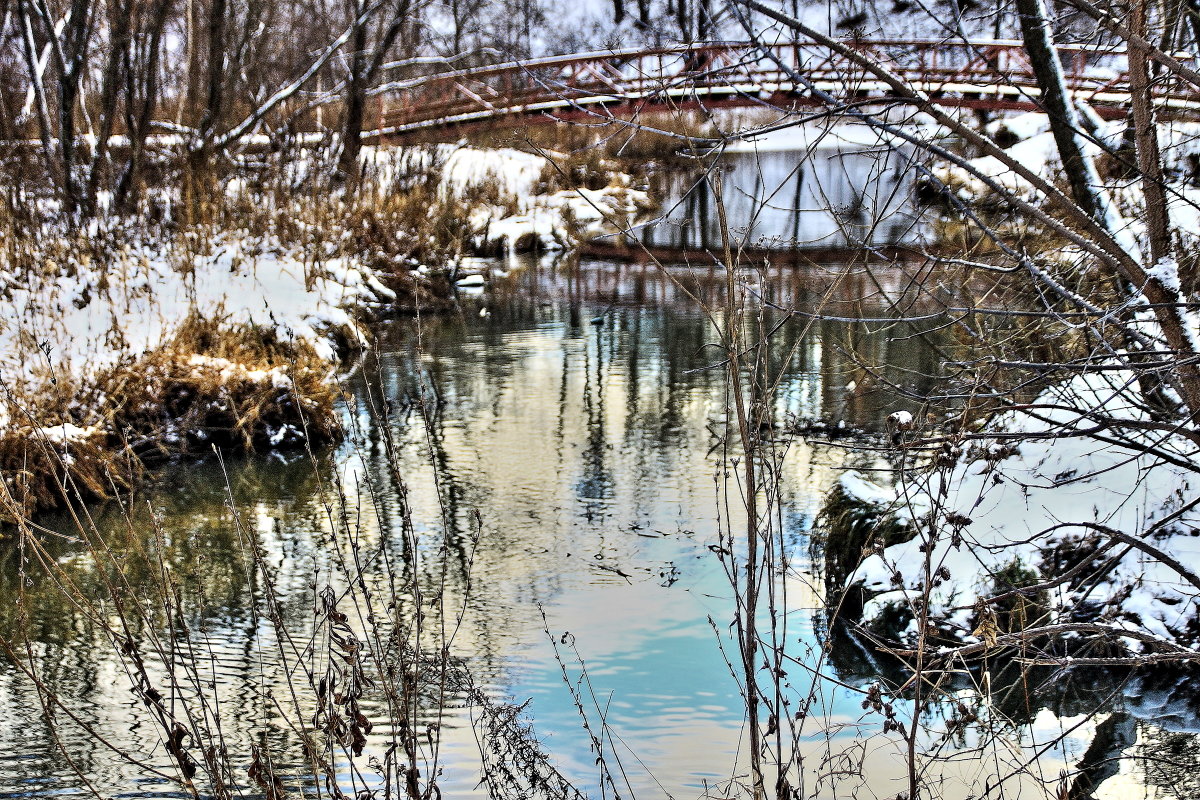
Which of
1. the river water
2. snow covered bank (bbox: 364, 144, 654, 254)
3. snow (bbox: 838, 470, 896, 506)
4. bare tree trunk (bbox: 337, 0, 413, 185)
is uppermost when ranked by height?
bare tree trunk (bbox: 337, 0, 413, 185)

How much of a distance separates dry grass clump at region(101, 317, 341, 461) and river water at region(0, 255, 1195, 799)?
0.32 m

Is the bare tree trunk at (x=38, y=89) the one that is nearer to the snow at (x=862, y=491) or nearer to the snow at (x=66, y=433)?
the snow at (x=66, y=433)

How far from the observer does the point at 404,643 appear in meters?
2.69

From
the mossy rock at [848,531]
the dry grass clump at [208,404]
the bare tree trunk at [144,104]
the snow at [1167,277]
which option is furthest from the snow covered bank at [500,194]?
the snow at [1167,277]

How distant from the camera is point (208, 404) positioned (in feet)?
24.1

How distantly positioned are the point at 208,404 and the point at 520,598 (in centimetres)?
323

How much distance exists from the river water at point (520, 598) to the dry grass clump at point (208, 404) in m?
0.32

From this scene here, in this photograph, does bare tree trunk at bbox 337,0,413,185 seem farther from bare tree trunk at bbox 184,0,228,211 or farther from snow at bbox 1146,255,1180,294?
snow at bbox 1146,255,1180,294

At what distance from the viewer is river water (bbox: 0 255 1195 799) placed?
11.9ft

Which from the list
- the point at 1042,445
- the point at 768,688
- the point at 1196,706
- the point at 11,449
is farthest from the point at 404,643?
the point at 11,449

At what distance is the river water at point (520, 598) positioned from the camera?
362 cm

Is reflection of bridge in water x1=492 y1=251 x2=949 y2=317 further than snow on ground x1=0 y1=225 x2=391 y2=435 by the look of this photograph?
Yes

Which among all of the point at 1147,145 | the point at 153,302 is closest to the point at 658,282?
the point at 153,302

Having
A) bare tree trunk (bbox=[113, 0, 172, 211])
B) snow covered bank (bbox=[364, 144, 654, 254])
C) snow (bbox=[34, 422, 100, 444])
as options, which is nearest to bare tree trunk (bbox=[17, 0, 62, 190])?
bare tree trunk (bbox=[113, 0, 172, 211])
